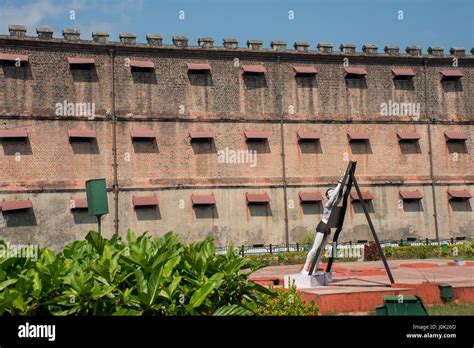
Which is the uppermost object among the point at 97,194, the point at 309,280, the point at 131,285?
the point at 97,194

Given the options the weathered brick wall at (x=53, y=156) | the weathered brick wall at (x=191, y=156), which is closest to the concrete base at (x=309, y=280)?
the weathered brick wall at (x=191, y=156)

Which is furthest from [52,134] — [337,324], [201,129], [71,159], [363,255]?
[337,324]

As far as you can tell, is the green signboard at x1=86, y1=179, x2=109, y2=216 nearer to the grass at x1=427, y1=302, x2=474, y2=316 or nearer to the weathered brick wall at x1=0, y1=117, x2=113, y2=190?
the grass at x1=427, y1=302, x2=474, y2=316

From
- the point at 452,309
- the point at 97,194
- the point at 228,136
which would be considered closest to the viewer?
the point at 452,309

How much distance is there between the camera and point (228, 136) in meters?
33.7

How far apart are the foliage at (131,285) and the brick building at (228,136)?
2487 centimetres

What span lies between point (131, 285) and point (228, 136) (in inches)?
1078

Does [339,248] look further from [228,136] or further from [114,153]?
[114,153]

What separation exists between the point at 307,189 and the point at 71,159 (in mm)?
13230

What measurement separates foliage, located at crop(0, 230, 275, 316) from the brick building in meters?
24.9

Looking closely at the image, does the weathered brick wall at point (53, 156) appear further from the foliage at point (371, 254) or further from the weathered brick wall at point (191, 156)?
the foliage at point (371, 254)

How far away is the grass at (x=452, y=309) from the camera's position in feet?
39.8

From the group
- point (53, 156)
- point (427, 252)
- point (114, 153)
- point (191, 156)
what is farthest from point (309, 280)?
point (53, 156)

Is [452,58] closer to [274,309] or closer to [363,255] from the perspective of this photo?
[363,255]
